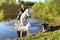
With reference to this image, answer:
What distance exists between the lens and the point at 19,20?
8.96 feet

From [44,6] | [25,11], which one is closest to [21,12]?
[25,11]

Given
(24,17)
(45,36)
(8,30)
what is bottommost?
(45,36)

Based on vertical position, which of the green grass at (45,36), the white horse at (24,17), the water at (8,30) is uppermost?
the white horse at (24,17)

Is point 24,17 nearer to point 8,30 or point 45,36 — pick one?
point 8,30

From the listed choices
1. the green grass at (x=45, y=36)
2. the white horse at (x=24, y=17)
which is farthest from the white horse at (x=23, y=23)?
Result: the green grass at (x=45, y=36)

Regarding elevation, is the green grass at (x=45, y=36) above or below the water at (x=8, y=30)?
below

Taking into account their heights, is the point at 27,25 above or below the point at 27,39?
above

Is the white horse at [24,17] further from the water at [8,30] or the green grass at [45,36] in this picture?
the green grass at [45,36]

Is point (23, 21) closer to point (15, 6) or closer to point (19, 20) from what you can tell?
point (19, 20)

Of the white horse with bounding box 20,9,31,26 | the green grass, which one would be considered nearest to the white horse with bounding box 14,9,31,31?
the white horse with bounding box 20,9,31,26

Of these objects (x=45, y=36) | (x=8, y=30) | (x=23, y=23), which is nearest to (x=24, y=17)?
(x=23, y=23)

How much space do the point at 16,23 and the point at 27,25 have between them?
0.48ft

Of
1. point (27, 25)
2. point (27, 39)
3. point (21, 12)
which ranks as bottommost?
point (27, 39)

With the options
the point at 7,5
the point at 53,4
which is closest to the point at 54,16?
the point at 53,4
